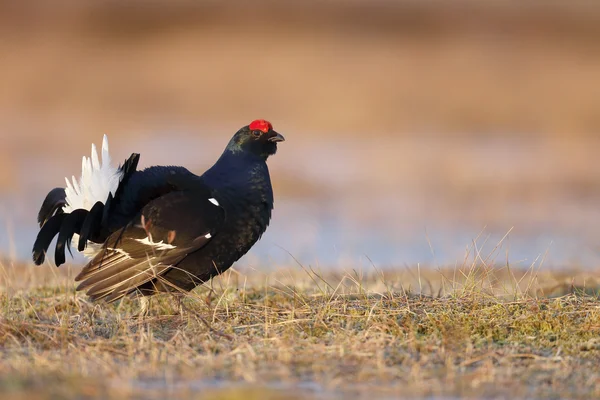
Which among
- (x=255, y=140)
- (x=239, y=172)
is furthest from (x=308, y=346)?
(x=255, y=140)

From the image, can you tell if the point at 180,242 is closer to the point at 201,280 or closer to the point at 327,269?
the point at 201,280

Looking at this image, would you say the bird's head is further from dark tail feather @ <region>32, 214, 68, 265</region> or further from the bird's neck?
dark tail feather @ <region>32, 214, 68, 265</region>

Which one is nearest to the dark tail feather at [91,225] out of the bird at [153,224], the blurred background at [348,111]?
the bird at [153,224]

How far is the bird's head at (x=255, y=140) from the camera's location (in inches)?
263

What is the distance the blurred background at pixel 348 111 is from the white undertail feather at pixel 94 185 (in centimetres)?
169

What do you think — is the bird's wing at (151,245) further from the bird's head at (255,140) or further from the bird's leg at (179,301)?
the bird's head at (255,140)

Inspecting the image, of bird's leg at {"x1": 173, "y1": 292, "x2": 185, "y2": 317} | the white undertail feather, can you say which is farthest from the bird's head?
bird's leg at {"x1": 173, "y1": 292, "x2": 185, "y2": 317}

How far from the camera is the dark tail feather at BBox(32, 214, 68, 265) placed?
5.97 meters

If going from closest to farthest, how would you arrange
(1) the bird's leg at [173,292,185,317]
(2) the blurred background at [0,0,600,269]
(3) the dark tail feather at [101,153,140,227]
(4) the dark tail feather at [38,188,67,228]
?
(1) the bird's leg at [173,292,185,317] → (3) the dark tail feather at [101,153,140,227] → (4) the dark tail feather at [38,188,67,228] → (2) the blurred background at [0,0,600,269]

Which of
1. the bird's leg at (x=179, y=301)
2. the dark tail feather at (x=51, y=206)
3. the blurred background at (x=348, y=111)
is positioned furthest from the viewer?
the blurred background at (x=348, y=111)

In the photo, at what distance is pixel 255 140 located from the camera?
6.75 m

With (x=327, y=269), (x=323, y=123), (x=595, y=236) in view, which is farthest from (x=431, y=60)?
(x=327, y=269)

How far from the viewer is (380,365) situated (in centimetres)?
463

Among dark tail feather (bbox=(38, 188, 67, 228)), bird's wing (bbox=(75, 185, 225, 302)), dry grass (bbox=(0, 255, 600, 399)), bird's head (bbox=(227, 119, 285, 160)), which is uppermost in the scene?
bird's head (bbox=(227, 119, 285, 160))
